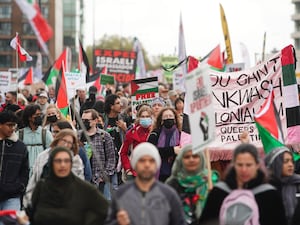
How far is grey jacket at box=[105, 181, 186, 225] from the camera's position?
7.67 metres

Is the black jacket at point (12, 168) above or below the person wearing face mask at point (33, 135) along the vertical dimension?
below

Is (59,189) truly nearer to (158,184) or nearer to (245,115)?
(158,184)

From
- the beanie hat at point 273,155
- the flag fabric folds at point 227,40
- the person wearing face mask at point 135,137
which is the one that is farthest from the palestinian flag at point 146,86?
the flag fabric folds at point 227,40

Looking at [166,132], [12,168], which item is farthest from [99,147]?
[12,168]

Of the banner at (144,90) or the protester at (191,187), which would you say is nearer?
the protester at (191,187)

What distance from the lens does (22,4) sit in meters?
8.06

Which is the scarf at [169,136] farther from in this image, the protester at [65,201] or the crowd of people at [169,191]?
the protester at [65,201]

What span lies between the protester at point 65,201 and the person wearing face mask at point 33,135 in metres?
3.68

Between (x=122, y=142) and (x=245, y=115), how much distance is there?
2.45m

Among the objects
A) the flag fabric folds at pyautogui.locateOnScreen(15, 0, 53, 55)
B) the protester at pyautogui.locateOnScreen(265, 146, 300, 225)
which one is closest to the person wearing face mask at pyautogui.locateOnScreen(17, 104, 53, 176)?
the protester at pyautogui.locateOnScreen(265, 146, 300, 225)

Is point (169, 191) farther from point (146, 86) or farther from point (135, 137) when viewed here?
point (146, 86)

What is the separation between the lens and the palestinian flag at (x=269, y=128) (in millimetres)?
9680

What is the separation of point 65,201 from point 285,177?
204 cm

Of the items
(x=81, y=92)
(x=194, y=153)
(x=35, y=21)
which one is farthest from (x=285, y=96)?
(x=81, y=92)
